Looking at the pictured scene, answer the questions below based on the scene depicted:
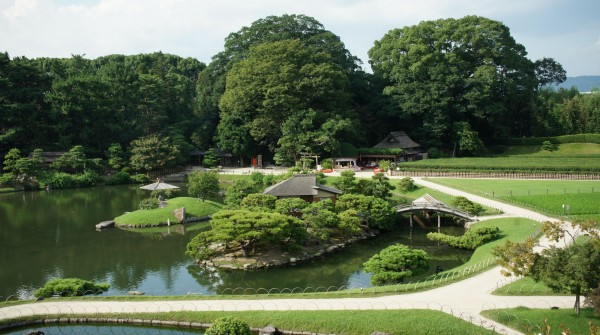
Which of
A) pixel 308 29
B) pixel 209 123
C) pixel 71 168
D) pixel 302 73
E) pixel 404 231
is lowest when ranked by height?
pixel 404 231

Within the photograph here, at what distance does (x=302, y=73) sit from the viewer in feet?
217

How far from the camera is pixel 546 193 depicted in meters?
41.0

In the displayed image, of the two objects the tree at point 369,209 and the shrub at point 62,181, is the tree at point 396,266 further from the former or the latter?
the shrub at point 62,181

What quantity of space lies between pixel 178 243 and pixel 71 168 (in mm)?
35476

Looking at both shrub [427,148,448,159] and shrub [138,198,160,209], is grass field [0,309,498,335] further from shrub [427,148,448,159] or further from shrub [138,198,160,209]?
shrub [427,148,448,159]

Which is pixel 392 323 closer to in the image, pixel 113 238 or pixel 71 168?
pixel 113 238

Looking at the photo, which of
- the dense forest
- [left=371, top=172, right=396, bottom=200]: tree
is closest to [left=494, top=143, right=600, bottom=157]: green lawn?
the dense forest

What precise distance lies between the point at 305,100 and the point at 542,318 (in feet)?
169

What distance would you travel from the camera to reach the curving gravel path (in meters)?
18.9

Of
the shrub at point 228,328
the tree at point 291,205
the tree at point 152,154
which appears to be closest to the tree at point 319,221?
the tree at point 291,205

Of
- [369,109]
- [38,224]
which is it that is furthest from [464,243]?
[369,109]

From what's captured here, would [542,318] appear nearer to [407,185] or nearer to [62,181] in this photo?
[407,185]

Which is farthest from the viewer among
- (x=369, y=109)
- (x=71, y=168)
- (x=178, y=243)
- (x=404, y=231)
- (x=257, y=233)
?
(x=369, y=109)

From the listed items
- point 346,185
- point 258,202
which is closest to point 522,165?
point 346,185
